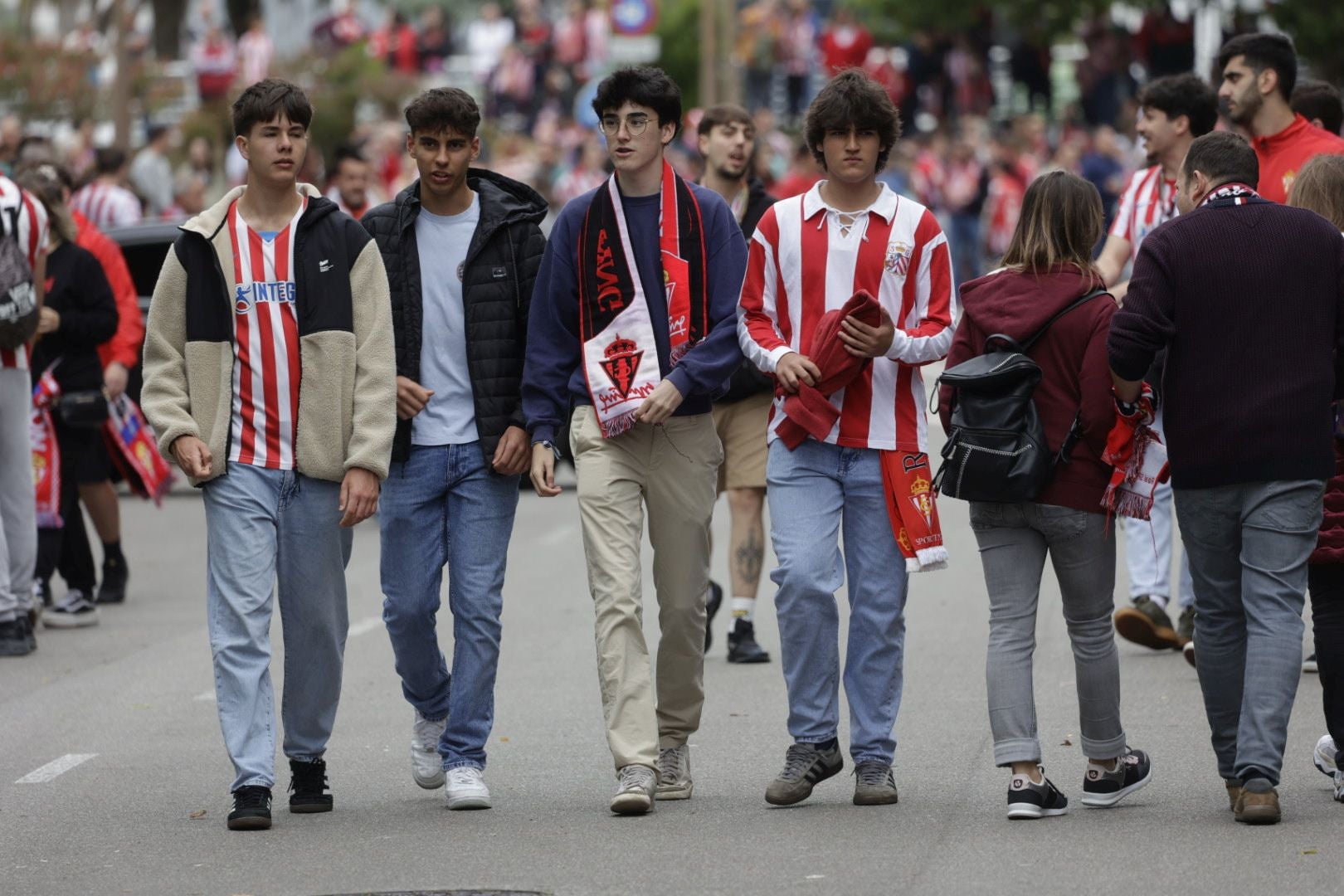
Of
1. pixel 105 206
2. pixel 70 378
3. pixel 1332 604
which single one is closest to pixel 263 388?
pixel 1332 604

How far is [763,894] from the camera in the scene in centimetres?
603

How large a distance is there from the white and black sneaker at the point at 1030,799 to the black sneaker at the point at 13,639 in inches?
209

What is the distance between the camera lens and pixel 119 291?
11953mm

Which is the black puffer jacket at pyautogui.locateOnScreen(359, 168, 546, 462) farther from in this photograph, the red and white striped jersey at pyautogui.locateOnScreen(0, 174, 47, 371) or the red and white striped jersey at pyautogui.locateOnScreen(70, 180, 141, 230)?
the red and white striped jersey at pyautogui.locateOnScreen(70, 180, 141, 230)

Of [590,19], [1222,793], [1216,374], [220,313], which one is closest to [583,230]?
[220,313]

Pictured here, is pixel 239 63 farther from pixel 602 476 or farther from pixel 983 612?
pixel 602 476

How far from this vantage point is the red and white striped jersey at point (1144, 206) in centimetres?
993

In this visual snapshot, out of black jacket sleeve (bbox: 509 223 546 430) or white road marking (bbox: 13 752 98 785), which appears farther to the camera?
white road marking (bbox: 13 752 98 785)

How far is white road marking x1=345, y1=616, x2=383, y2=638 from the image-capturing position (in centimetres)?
1124

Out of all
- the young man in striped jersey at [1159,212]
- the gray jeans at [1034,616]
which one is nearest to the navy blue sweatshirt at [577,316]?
the gray jeans at [1034,616]

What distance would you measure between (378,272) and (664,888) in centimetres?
208

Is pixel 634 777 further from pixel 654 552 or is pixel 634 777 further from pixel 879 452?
pixel 879 452

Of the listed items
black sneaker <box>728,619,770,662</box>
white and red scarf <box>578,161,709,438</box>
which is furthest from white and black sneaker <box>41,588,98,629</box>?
white and red scarf <box>578,161,709,438</box>

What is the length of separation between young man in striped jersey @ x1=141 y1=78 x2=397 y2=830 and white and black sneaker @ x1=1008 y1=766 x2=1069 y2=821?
79.6 inches
